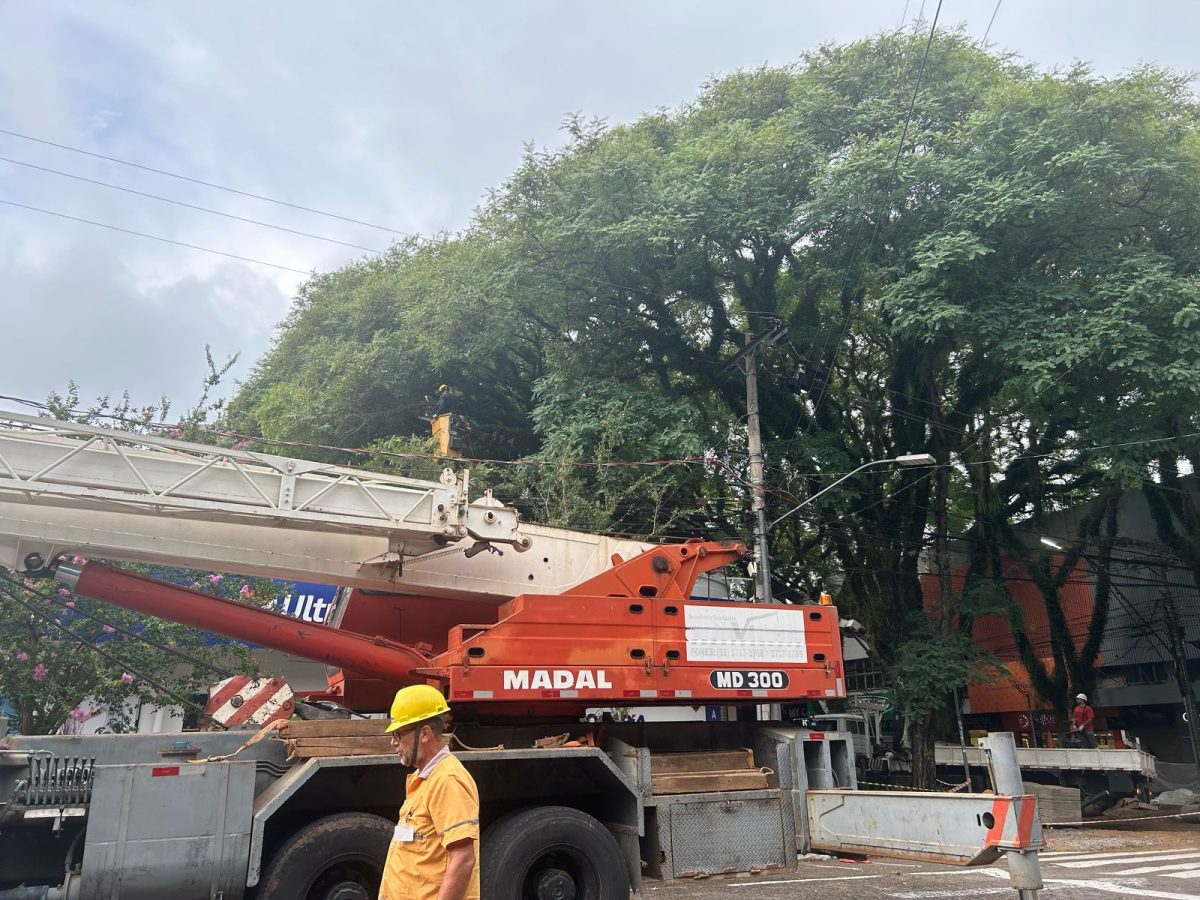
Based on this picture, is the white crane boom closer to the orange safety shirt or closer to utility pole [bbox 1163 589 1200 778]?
the orange safety shirt

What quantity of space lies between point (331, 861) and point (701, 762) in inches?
129

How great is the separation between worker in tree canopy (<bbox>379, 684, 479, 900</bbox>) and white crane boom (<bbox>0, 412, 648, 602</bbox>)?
3.87 meters

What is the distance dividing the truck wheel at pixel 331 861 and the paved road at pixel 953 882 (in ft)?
8.81

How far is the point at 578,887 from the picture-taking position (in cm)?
702

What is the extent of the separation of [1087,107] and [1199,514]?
1288 cm

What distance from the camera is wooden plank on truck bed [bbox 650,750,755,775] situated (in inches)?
306

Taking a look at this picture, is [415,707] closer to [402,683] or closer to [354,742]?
[354,742]


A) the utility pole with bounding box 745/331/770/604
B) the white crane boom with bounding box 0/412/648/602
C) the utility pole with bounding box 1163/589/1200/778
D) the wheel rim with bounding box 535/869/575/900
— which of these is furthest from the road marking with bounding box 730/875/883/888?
the utility pole with bounding box 1163/589/1200/778

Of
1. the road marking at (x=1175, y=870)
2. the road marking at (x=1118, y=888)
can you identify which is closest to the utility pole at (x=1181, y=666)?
the road marking at (x=1175, y=870)

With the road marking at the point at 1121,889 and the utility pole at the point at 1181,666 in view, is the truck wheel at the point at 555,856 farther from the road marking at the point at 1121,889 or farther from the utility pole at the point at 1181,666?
the utility pole at the point at 1181,666

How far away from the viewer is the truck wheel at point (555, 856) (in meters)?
6.75

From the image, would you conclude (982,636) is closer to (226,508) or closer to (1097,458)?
(1097,458)

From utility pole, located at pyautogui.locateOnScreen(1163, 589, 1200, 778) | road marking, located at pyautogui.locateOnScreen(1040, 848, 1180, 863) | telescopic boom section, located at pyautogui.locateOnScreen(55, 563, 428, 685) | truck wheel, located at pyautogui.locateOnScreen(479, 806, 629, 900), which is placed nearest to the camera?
truck wheel, located at pyautogui.locateOnScreen(479, 806, 629, 900)

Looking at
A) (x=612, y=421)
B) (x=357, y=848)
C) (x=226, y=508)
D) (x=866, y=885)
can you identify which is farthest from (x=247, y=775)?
(x=612, y=421)
